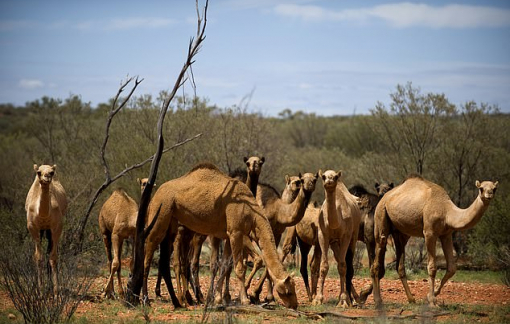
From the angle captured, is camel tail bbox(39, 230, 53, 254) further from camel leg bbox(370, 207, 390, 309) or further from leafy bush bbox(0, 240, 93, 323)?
camel leg bbox(370, 207, 390, 309)

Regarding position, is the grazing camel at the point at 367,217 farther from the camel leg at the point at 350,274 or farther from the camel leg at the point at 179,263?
the camel leg at the point at 179,263

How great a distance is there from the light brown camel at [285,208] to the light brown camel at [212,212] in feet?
2.88

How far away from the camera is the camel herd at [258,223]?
12.0 metres

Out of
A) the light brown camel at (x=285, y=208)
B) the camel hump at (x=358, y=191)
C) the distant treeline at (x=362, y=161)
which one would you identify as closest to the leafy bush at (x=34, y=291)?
the light brown camel at (x=285, y=208)

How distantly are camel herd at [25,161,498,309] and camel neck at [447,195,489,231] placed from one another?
2 cm

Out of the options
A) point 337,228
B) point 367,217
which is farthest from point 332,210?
point 367,217

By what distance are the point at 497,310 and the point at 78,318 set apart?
672 centimetres

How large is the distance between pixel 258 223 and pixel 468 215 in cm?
364

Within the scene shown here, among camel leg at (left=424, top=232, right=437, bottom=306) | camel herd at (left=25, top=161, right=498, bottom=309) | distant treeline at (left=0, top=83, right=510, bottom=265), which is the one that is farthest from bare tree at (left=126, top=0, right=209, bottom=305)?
distant treeline at (left=0, top=83, right=510, bottom=265)

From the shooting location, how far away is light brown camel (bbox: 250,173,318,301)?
1260cm

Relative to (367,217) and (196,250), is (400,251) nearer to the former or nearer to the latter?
(367,217)

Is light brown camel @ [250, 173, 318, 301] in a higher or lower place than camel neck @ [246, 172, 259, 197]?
lower

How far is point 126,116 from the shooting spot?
2848 cm

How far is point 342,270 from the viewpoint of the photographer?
516 inches
